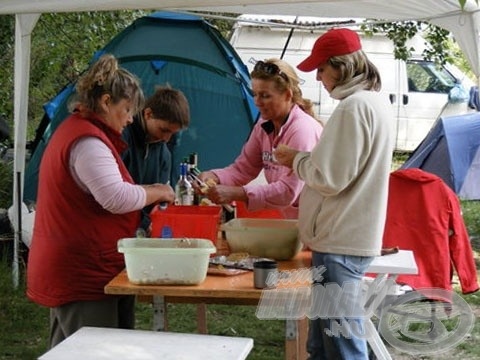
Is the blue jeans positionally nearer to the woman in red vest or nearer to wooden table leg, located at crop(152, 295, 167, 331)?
wooden table leg, located at crop(152, 295, 167, 331)

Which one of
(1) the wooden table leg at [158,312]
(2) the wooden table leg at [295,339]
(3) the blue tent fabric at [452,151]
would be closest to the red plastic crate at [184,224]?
(1) the wooden table leg at [158,312]

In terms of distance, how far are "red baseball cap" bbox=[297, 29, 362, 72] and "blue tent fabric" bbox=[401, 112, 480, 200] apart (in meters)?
4.45

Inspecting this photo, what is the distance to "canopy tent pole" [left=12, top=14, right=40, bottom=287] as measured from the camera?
492cm

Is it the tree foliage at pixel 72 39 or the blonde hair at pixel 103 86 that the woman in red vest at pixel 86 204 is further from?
the tree foliage at pixel 72 39

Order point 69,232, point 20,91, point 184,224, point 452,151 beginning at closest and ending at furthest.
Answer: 1. point 69,232
2. point 184,224
3. point 20,91
4. point 452,151

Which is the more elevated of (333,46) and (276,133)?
(333,46)

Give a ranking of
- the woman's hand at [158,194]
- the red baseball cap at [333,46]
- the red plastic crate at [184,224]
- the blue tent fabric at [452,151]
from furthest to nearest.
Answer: the blue tent fabric at [452,151] < the red plastic crate at [184,224] < the woman's hand at [158,194] < the red baseball cap at [333,46]

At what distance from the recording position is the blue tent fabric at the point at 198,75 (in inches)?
246

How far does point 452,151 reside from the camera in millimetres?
6973

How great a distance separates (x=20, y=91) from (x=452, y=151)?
3590mm

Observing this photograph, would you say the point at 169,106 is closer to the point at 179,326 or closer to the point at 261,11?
the point at 179,326

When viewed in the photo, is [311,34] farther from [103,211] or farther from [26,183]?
[103,211]

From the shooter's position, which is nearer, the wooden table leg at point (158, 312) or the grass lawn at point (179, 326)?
the wooden table leg at point (158, 312)

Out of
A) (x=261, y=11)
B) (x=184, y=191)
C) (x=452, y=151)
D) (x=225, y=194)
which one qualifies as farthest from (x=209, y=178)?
(x=452, y=151)
